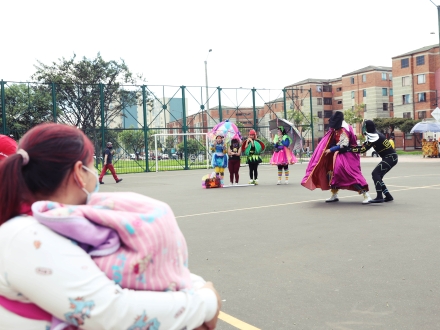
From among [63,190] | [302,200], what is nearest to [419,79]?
[302,200]

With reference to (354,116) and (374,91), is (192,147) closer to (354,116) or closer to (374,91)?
(354,116)

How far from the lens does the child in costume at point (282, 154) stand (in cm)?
1691

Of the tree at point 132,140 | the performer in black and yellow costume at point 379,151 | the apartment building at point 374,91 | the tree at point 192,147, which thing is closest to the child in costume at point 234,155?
the performer in black and yellow costume at point 379,151

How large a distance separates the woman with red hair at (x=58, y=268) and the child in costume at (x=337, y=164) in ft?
30.5

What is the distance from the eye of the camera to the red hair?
157cm

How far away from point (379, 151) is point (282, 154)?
20.9 feet

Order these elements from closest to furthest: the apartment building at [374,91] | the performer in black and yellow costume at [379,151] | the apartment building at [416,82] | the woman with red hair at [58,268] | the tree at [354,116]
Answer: the woman with red hair at [58,268] < the performer in black and yellow costume at [379,151] < the apartment building at [416,82] < the tree at [354,116] < the apartment building at [374,91]

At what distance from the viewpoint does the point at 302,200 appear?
38.5 ft

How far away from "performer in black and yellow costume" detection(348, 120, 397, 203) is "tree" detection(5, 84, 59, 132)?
70.9 feet

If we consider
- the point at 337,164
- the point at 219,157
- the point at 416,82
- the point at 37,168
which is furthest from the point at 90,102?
the point at 416,82

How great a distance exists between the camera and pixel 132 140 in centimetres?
3052

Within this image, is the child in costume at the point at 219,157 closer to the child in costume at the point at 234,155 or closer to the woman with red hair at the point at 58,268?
the child in costume at the point at 234,155

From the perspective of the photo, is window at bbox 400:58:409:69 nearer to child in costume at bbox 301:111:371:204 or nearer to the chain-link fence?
the chain-link fence

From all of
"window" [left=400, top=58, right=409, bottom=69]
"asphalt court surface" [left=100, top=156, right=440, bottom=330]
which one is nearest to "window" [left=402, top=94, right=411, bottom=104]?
"window" [left=400, top=58, right=409, bottom=69]
